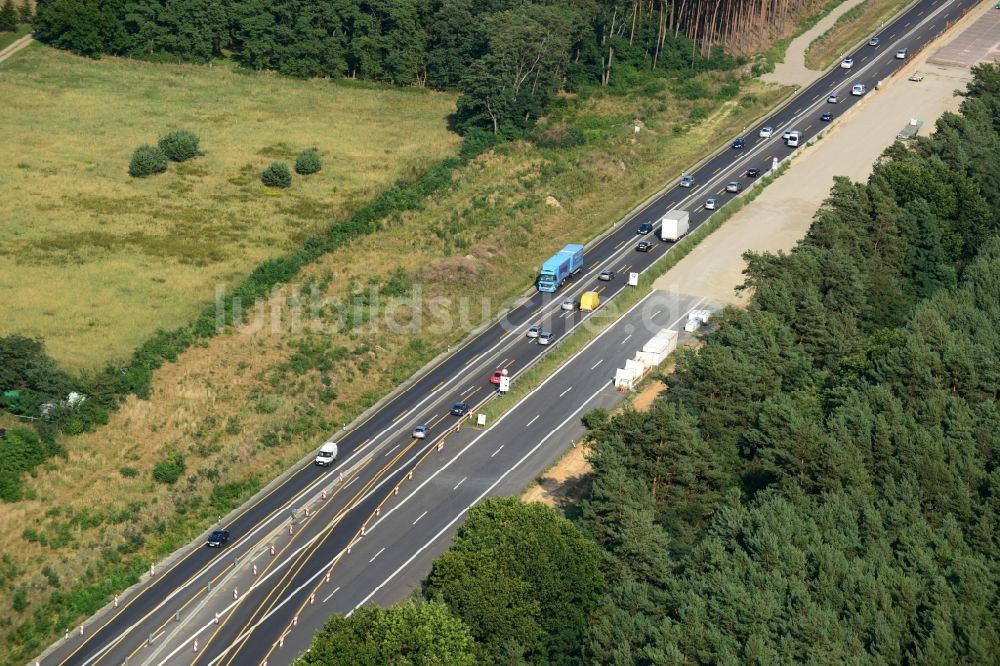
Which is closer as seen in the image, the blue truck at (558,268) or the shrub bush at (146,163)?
the blue truck at (558,268)

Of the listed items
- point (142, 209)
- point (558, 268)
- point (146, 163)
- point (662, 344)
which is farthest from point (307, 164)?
point (662, 344)

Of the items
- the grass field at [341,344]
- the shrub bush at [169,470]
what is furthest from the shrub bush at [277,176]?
the shrub bush at [169,470]

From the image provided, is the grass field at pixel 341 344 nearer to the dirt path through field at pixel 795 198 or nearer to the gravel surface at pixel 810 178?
the gravel surface at pixel 810 178

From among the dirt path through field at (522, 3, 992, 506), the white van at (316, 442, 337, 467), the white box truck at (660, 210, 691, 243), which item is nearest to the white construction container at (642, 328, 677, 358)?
the dirt path through field at (522, 3, 992, 506)

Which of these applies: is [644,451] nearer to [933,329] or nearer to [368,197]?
[933,329]

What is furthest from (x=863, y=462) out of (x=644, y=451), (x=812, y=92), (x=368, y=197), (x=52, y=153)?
(x=52, y=153)
